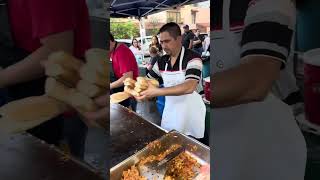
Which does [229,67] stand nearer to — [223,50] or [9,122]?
[223,50]

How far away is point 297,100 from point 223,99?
20cm

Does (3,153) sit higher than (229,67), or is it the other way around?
(229,67)

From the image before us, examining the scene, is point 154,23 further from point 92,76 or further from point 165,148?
point 92,76

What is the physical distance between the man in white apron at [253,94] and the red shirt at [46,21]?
1.32 feet

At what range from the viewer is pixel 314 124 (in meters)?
0.81

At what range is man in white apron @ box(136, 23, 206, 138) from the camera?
81.6 inches

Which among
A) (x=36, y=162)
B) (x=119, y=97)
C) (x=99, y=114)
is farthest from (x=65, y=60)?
(x=119, y=97)

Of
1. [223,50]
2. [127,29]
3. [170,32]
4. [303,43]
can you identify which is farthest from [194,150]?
[127,29]

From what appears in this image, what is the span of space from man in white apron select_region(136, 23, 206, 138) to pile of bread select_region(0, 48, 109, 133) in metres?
0.99

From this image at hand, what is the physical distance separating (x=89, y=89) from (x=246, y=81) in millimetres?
482

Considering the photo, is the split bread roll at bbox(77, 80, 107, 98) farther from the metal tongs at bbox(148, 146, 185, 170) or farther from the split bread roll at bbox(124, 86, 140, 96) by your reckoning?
the split bread roll at bbox(124, 86, 140, 96)

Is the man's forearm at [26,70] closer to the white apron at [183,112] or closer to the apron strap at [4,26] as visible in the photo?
the apron strap at [4,26]

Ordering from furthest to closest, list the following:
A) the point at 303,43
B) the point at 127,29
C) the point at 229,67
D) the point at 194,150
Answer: the point at 127,29 < the point at 194,150 < the point at 229,67 < the point at 303,43

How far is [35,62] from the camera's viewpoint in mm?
1062
